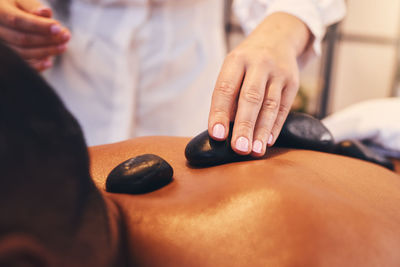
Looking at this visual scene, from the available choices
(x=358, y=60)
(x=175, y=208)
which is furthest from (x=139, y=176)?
(x=358, y=60)

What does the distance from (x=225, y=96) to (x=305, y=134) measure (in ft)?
0.47

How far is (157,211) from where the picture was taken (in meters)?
0.38

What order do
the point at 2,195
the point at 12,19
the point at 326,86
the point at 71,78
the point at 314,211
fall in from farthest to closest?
1. the point at 326,86
2. the point at 71,78
3. the point at 12,19
4. the point at 314,211
5. the point at 2,195

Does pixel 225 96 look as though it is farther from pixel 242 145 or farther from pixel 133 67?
pixel 133 67

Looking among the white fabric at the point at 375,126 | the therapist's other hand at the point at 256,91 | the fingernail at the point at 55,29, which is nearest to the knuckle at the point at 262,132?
the therapist's other hand at the point at 256,91

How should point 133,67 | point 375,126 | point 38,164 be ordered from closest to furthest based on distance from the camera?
1. point 38,164
2. point 375,126
3. point 133,67

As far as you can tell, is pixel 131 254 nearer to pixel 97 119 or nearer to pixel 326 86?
pixel 97 119

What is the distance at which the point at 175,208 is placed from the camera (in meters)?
0.38

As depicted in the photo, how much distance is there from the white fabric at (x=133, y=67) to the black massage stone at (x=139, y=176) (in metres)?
0.65

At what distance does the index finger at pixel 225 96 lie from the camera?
0.54 metres

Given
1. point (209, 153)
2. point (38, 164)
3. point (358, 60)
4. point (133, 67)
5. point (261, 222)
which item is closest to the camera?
point (38, 164)

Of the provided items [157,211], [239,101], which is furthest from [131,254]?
[239,101]

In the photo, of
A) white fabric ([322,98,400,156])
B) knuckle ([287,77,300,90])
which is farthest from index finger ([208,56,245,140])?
white fabric ([322,98,400,156])

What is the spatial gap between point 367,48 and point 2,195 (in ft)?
11.3
